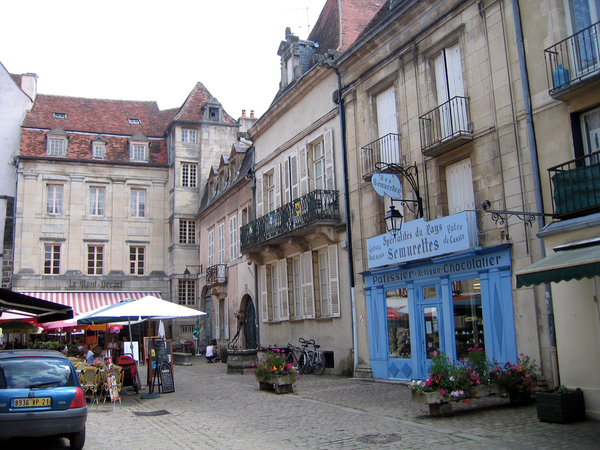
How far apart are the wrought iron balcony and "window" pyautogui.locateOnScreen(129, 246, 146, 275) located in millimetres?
24563

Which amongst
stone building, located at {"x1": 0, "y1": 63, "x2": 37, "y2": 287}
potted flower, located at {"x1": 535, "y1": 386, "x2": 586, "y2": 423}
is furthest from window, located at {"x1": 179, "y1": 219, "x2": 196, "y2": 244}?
potted flower, located at {"x1": 535, "y1": 386, "x2": 586, "y2": 423}

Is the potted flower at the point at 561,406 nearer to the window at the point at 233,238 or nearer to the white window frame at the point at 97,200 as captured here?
the window at the point at 233,238

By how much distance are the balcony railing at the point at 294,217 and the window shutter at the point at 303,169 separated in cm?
83

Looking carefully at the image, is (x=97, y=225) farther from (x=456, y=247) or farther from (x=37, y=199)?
(x=456, y=247)

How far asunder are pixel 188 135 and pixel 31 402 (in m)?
28.3

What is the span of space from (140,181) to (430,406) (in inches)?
1129

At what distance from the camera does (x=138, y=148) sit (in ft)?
116

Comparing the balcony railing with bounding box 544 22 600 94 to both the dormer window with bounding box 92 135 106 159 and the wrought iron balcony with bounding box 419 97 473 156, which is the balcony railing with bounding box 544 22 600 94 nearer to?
the wrought iron balcony with bounding box 419 97 473 156

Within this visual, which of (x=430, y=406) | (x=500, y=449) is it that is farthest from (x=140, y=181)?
(x=500, y=449)

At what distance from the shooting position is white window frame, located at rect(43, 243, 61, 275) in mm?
32375

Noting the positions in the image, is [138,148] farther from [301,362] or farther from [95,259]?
[301,362]

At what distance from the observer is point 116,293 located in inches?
1303

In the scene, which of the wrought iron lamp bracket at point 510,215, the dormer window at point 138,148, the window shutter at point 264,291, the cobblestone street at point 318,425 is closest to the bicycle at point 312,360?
the cobblestone street at point 318,425

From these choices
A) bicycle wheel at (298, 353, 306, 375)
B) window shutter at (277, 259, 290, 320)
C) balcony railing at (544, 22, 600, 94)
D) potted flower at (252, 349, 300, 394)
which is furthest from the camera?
window shutter at (277, 259, 290, 320)
